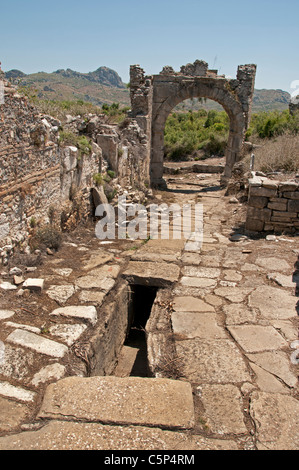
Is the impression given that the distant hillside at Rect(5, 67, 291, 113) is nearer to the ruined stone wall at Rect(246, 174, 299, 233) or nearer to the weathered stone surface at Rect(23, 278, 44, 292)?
the ruined stone wall at Rect(246, 174, 299, 233)

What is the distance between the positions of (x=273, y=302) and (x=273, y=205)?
2578 mm

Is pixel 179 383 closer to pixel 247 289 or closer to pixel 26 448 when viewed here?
pixel 26 448

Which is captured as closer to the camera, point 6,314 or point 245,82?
point 6,314

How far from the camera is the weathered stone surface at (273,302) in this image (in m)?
3.75

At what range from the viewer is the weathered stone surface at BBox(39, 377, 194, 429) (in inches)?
94.7

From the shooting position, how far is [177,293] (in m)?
4.30

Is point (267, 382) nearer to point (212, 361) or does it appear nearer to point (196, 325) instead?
point (212, 361)

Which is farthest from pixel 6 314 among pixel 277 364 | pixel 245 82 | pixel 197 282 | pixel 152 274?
pixel 245 82

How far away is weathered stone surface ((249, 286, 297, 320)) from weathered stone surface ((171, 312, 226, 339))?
558mm

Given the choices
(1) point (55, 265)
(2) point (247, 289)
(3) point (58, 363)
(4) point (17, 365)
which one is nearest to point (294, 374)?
(2) point (247, 289)

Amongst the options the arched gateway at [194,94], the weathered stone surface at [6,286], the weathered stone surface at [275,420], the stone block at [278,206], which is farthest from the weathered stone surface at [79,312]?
the arched gateway at [194,94]

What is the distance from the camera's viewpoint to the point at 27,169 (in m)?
4.76

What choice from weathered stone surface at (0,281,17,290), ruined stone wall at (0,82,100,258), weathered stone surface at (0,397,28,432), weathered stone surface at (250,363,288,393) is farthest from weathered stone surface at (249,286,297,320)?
ruined stone wall at (0,82,100,258)
